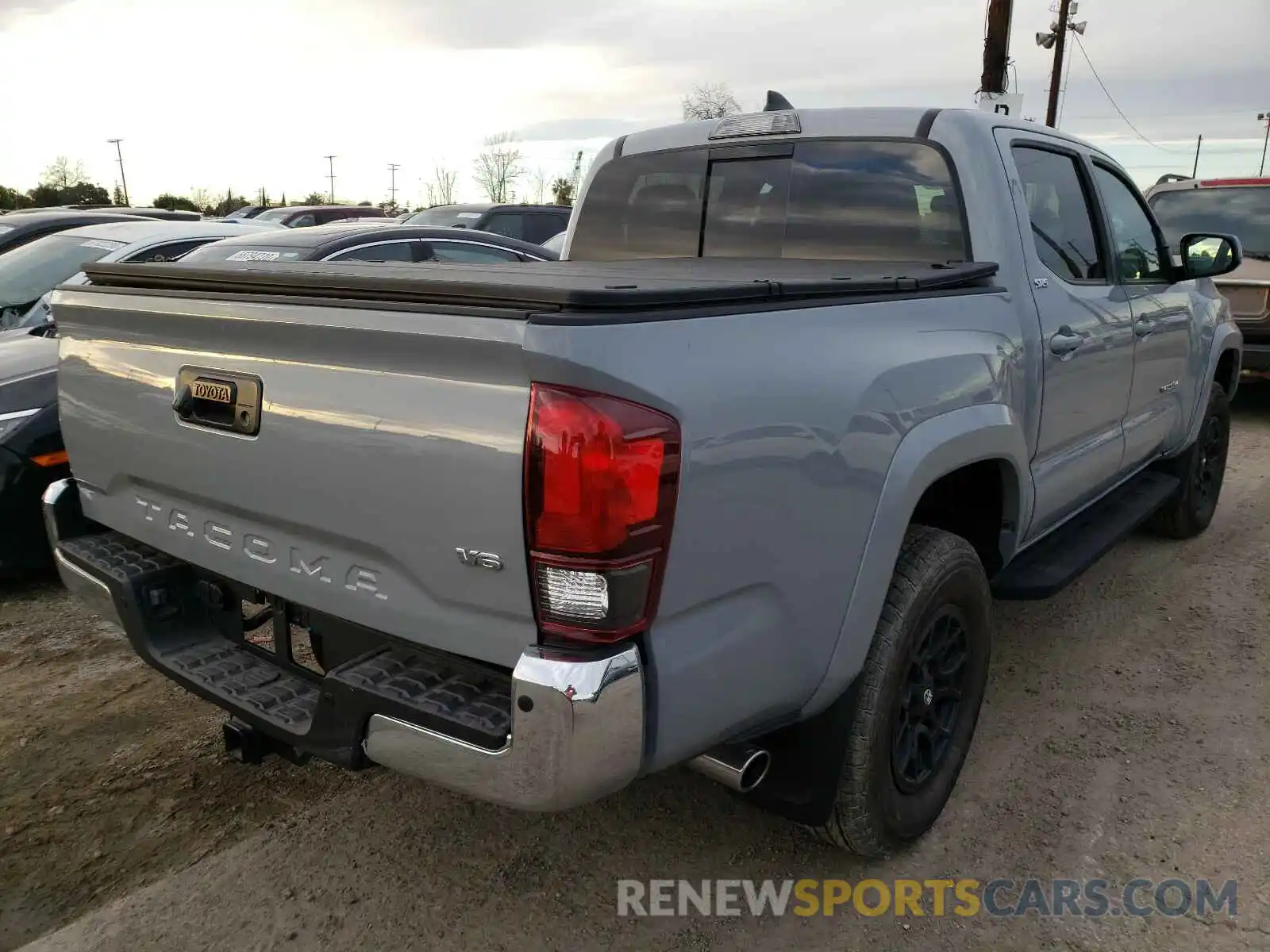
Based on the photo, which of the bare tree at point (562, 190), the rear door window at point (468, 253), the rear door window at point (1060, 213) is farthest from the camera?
the bare tree at point (562, 190)

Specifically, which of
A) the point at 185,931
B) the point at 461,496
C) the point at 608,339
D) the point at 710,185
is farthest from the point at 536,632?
the point at 710,185

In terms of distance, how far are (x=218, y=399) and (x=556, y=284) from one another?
83 cm

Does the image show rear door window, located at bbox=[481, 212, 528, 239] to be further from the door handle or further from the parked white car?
the door handle

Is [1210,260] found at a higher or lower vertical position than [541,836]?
higher

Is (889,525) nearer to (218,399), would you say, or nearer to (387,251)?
(218,399)

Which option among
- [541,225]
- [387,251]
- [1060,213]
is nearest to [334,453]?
[1060,213]

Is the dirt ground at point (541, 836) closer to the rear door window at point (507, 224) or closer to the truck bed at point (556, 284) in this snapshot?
the truck bed at point (556, 284)

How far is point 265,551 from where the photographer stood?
223cm

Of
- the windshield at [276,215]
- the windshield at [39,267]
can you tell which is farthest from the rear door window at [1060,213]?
the windshield at [276,215]

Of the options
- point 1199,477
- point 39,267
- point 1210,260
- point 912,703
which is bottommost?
point 1199,477

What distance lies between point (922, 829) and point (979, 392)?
1209mm

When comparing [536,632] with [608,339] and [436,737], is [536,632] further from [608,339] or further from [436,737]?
[608,339]

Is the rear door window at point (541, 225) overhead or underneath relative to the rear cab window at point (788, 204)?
underneath

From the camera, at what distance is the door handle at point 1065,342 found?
3158 mm
